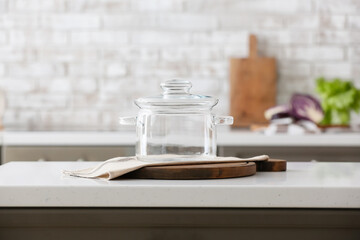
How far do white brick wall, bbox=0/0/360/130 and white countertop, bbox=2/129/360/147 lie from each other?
25.4 inches

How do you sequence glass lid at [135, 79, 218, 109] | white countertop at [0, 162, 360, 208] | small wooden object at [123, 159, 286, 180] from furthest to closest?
glass lid at [135, 79, 218, 109] → small wooden object at [123, 159, 286, 180] → white countertop at [0, 162, 360, 208]

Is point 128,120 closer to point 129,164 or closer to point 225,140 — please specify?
point 129,164

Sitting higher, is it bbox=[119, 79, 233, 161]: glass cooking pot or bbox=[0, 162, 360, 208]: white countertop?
bbox=[119, 79, 233, 161]: glass cooking pot

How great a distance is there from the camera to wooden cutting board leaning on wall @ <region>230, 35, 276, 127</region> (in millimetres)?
3502

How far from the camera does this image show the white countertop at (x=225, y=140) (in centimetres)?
292

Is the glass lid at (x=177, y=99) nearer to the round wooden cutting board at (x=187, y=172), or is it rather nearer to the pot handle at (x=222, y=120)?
the pot handle at (x=222, y=120)

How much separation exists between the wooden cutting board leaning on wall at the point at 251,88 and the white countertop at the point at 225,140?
58 cm

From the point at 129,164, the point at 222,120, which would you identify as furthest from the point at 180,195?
the point at 222,120

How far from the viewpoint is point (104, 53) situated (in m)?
3.61

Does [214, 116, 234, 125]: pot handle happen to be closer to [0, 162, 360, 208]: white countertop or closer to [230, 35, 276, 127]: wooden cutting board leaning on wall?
[0, 162, 360, 208]: white countertop

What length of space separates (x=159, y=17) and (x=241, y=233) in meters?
2.57

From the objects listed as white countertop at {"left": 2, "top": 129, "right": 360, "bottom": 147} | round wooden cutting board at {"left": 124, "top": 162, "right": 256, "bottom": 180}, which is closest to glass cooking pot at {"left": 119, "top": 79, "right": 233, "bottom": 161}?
round wooden cutting board at {"left": 124, "top": 162, "right": 256, "bottom": 180}

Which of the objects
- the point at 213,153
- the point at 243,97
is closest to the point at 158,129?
the point at 213,153

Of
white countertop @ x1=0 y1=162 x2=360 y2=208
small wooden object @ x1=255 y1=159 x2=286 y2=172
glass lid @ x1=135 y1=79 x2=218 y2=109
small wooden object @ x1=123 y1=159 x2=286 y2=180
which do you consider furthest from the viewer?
small wooden object @ x1=255 y1=159 x2=286 y2=172
